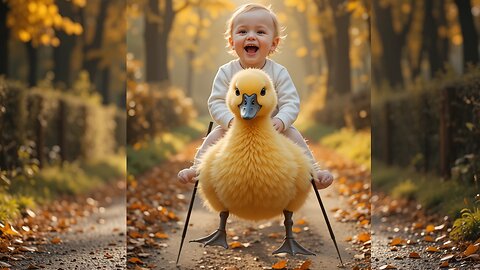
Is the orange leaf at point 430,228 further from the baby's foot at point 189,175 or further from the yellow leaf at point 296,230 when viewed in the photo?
the baby's foot at point 189,175

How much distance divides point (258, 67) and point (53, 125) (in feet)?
31.4

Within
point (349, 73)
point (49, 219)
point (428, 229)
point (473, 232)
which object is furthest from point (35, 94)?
point (473, 232)

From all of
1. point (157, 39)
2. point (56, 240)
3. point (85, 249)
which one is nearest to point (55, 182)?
point (157, 39)

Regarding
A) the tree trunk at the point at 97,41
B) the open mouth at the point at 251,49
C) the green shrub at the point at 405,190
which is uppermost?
the tree trunk at the point at 97,41

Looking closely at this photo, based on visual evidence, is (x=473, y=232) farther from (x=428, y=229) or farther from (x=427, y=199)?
(x=427, y=199)

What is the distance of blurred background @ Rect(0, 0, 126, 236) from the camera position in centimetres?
820

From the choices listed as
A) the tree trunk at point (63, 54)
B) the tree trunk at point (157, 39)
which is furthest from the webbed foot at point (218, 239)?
the tree trunk at point (63, 54)

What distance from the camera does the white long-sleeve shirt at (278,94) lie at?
4.48m

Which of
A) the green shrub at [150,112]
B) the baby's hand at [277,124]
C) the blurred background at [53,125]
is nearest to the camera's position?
the baby's hand at [277,124]

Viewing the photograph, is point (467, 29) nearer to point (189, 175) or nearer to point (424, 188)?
point (424, 188)

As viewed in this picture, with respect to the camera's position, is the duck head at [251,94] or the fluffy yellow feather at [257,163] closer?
the duck head at [251,94]

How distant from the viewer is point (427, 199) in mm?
8320

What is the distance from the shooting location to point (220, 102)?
4.56m

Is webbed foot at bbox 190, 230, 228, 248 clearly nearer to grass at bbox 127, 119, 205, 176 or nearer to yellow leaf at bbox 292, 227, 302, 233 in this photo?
yellow leaf at bbox 292, 227, 302, 233
